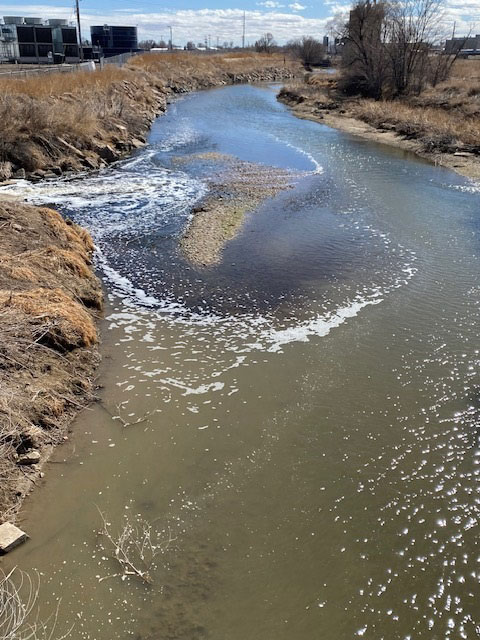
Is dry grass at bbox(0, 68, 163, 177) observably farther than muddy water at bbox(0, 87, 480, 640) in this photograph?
Yes

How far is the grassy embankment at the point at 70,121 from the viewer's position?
20297 mm

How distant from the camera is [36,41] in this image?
6825 centimetres

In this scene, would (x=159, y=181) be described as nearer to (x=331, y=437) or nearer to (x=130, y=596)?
(x=331, y=437)

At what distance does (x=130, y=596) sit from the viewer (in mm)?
4793

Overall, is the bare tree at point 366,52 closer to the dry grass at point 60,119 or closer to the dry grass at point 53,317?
the dry grass at point 60,119

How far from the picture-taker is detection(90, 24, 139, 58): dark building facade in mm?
102062

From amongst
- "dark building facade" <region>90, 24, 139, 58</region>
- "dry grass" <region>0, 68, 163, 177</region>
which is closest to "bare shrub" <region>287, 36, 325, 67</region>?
"dark building facade" <region>90, 24, 139, 58</region>

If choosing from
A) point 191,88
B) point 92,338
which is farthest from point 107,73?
point 92,338

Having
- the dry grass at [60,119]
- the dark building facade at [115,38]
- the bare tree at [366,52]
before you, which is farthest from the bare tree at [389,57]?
the dark building facade at [115,38]

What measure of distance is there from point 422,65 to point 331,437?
4308cm

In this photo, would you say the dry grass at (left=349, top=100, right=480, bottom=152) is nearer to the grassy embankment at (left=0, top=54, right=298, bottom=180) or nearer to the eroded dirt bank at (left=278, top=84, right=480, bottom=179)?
the eroded dirt bank at (left=278, top=84, right=480, bottom=179)

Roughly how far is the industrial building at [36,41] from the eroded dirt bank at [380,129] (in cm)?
3460

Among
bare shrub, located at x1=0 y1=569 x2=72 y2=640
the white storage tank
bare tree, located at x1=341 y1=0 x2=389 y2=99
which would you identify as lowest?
bare shrub, located at x1=0 y1=569 x2=72 y2=640

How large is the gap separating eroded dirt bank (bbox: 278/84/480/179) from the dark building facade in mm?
69077
